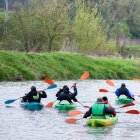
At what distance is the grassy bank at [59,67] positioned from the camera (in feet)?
102

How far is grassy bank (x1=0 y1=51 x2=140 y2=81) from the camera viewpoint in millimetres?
31062

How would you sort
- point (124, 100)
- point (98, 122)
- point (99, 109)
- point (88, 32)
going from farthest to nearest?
point (88, 32)
point (124, 100)
point (99, 109)
point (98, 122)

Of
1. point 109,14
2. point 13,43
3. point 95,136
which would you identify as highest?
point 109,14

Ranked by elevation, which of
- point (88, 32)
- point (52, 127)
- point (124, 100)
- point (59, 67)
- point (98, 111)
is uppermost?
point (88, 32)

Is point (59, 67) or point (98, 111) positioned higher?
point (59, 67)

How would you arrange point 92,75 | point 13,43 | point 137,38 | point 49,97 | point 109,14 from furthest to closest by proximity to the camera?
point 137,38
point 109,14
point 13,43
point 92,75
point 49,97

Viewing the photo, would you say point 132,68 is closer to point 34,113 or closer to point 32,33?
point 32,33

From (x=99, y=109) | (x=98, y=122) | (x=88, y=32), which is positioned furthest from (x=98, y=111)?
(x=88, y=32)

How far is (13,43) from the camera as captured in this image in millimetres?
39625

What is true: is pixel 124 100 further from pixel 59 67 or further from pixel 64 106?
pixel 59 67

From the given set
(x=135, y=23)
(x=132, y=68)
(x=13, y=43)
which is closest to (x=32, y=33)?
(x=13, y=43)

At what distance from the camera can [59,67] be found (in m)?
34.4

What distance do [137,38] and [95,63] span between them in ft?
102

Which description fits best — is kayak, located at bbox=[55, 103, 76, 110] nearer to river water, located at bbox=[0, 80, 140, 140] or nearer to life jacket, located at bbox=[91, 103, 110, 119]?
river water, located at bbox=[0, 80, 140, 140]
